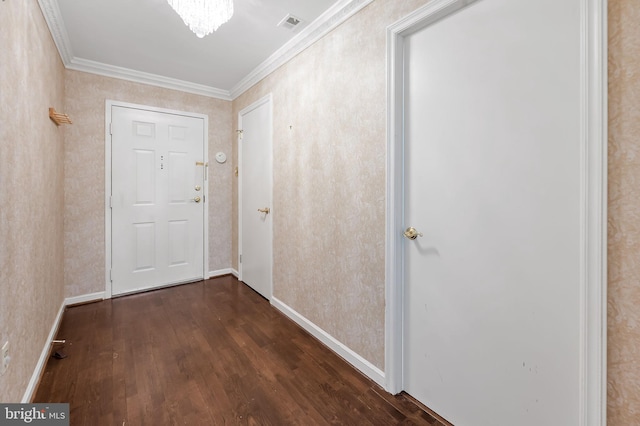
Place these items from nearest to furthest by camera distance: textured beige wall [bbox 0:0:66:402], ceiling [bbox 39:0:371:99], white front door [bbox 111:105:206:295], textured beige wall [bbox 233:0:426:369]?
textured beige wall [bbox 0:0:66:402]
textured beige wall [bbox 233:0:426:369]
ceiling [bbox 39:0:371:99]
white front door [bbox 111:105:206:295]

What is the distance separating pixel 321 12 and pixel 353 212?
4.73 ft

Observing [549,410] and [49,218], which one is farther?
[49,218]

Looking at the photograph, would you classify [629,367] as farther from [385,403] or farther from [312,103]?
[312,103]

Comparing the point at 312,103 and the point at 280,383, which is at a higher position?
the point at 312,103

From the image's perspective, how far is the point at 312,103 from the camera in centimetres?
233

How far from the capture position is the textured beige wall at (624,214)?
0.93 metres

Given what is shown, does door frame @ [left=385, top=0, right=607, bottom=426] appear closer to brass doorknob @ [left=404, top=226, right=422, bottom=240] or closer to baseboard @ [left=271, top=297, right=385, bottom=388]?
brass doorknob @ [left=404, top=226, right=422, bottom=240]

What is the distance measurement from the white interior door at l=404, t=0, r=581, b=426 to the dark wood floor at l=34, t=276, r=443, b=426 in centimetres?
40

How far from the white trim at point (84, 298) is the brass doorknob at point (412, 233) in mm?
3226

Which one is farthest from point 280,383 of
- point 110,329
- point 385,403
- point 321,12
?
point 321,12

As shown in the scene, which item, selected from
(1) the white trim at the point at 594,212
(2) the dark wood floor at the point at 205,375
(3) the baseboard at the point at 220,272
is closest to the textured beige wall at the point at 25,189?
(2) the dark wood floor at the point at 205,375

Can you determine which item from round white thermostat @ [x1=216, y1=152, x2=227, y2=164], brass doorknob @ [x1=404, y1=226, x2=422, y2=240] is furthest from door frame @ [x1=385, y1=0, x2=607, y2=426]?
round white thermostat @ [x1=216, y1=152, x2=227, y2=164]

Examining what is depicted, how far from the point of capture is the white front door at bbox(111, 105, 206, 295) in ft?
10.4

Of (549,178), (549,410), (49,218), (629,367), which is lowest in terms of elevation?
(549,410)
